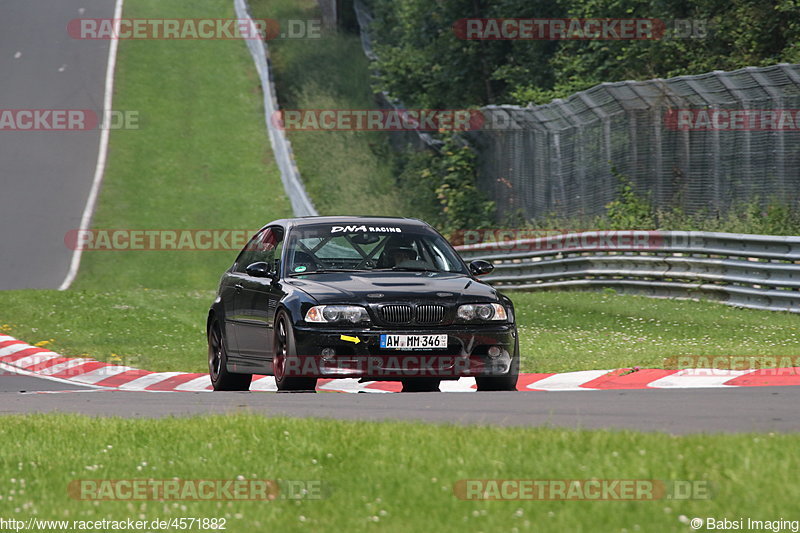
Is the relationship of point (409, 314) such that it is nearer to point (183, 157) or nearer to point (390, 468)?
point (390, 468)

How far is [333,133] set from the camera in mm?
48406

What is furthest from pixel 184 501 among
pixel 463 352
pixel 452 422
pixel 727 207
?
pixel 727 207

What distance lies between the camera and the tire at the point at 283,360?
1108cm

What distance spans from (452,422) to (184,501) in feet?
7.87

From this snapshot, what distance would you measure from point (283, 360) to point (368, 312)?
0.91 m

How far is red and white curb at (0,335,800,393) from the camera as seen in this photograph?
39.0ft

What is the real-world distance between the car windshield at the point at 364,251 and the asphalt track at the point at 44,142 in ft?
66.4

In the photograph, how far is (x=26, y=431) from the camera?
8562 mm

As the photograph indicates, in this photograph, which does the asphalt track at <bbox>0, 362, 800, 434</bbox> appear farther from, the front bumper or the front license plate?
the front license plate

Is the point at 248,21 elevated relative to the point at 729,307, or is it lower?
elevated

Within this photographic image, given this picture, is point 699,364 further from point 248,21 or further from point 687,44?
point 248,21

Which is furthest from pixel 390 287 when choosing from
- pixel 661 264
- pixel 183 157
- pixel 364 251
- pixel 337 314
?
pixel 183 157

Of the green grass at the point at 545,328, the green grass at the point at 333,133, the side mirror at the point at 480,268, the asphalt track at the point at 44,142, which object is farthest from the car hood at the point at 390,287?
the green grass at the point at 333,133

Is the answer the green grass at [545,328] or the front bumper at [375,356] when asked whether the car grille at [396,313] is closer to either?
the front bumper at [375,356]
